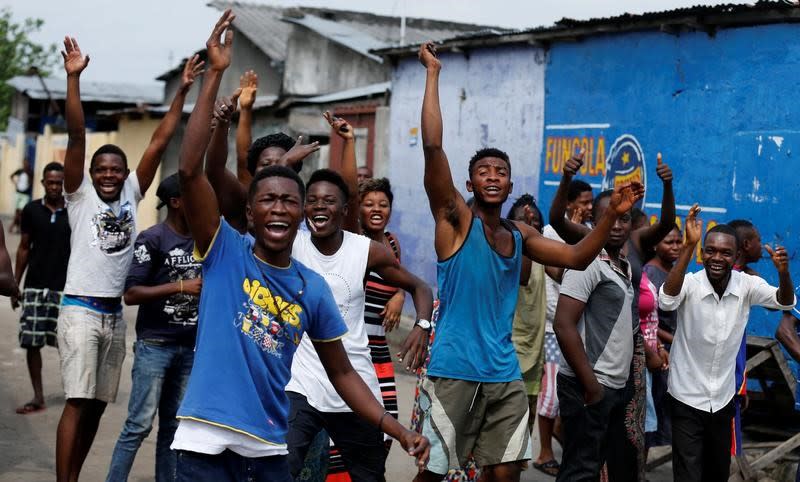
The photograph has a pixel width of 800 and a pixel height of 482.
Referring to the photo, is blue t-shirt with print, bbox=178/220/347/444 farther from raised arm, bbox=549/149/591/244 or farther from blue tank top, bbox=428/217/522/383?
raised arm, bbox=549/149/591/244

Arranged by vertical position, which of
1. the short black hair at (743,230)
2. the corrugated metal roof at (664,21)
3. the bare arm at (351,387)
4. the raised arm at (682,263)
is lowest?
the bare arm at (351,387)

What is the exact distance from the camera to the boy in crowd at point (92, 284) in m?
6.21

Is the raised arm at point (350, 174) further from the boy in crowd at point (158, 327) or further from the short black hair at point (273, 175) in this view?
the short black hair at point (273, 175)

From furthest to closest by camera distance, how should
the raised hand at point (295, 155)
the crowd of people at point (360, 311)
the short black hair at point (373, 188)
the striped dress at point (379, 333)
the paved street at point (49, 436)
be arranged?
the paved street at point (49, 436), the short black hair at point (373, 188), the striped dress at point (379, 333), the raised hand at point (295, 155), the crowd of people at point (360, 311)

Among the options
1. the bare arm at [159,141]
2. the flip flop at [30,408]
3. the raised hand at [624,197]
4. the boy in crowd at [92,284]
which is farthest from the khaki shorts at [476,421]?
the flip flop at [30,408]

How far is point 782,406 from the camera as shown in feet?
29.6

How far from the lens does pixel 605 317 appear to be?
20.1ft

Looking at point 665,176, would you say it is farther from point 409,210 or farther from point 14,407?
point 409,210

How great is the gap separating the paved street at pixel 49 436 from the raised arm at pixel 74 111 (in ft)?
Result: 6.72

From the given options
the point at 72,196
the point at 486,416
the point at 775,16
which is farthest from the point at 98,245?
the point at 775,16

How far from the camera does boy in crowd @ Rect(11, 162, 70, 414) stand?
895cm

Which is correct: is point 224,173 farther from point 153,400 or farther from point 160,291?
point 153,400

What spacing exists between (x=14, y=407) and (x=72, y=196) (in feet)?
11.0

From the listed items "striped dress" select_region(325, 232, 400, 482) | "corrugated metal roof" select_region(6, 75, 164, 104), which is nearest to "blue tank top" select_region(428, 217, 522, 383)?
"striped dress" select_region(325, 232, 400, 482)
